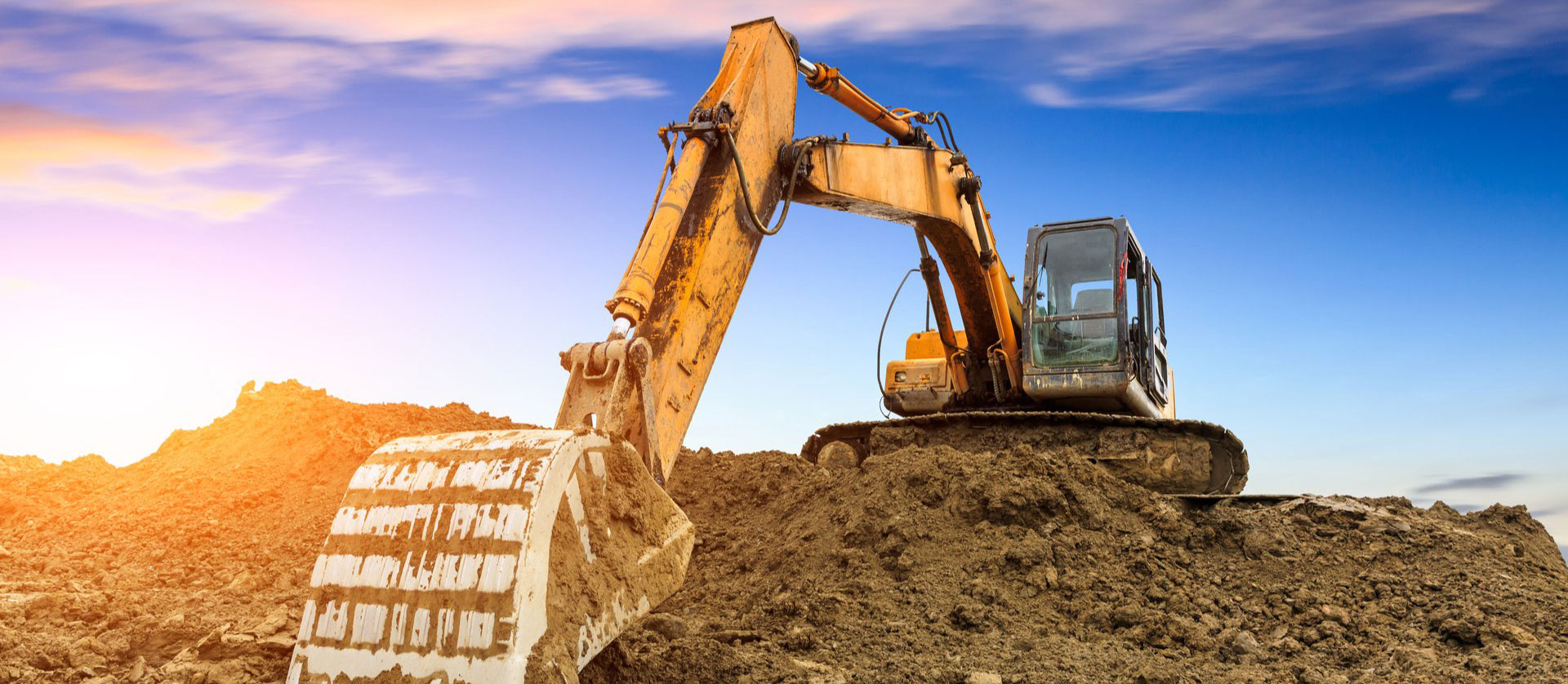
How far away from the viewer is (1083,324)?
862cm

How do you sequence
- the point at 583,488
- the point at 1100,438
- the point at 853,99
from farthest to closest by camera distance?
the point at 1100,438
the point at 853,99
the point at 583,488

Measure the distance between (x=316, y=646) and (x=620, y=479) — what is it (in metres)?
1.21

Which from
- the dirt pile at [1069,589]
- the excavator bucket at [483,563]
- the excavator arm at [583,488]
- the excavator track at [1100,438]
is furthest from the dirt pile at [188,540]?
the excavator track at [1100,438]

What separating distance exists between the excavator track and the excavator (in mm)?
17

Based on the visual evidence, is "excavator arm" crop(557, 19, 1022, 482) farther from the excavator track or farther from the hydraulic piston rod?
the excavator track

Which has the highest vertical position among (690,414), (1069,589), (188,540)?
(690,414)

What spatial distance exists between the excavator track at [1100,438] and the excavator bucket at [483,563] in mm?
4584

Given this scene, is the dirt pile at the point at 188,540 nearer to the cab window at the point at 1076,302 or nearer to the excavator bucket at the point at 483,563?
the excavator bucket at the point at 483,563

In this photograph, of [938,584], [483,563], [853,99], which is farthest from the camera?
[853,99]

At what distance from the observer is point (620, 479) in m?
4.21

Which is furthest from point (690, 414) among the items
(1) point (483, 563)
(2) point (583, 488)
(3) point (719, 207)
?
(1) point (483, 563)

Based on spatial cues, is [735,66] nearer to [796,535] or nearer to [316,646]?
[796,535]

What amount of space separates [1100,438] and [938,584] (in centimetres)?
285

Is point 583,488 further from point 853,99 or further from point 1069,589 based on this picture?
point 853,99
